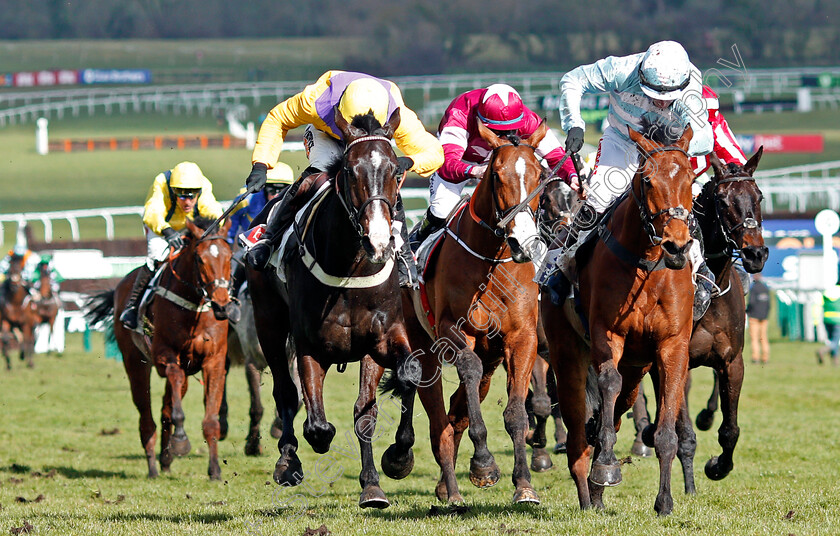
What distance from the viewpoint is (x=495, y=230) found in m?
5.75

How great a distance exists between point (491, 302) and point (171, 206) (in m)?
4.72

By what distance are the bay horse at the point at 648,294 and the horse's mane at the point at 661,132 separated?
0.01 m

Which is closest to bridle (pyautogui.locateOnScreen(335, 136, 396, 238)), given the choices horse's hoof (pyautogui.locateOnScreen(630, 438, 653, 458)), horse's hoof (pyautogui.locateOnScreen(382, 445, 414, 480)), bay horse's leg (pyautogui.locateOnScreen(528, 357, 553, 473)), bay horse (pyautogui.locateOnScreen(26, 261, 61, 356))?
horse's hoof (pyautogui.locateOnScreen(382, 445, 414, 480))

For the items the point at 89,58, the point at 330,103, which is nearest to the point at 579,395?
the point at 330,103

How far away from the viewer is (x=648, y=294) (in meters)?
5.65

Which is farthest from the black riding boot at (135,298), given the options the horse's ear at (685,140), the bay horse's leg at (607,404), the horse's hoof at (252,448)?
the horse's ear at (685,140)

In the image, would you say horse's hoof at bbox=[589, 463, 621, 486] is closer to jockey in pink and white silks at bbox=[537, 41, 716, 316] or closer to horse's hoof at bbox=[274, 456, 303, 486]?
jockey in pink and white silks at bbox=[537, 41, 716, 316]

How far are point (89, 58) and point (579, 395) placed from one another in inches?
2230

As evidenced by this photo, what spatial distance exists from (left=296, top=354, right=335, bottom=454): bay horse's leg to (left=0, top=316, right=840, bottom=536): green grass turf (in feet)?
1.45

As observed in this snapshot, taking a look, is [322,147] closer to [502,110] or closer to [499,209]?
[502,110]

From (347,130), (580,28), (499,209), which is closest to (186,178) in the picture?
(347,130)

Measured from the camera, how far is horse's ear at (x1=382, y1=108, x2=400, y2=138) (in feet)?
18.5

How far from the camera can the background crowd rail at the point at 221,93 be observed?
160 ft

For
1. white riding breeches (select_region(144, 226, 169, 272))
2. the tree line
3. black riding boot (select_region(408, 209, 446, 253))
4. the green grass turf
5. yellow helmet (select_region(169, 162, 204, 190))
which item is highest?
the tree line
